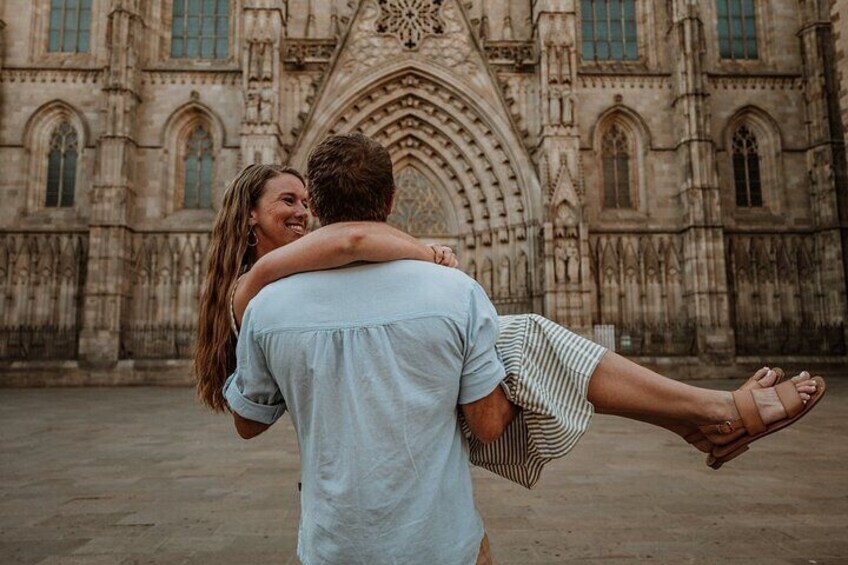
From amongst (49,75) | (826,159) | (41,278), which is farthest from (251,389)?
(826,159)

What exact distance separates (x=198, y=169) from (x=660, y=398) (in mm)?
21749

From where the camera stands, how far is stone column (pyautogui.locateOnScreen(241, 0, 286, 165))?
18234mm

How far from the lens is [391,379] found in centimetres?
138

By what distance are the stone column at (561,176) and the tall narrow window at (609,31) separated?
2599 millimetres

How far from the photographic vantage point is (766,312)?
2058 centimetres

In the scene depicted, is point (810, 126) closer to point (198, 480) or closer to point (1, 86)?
point (198, 480)

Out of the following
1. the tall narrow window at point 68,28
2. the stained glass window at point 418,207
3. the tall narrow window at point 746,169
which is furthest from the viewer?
the tall narrow window at point 746,169

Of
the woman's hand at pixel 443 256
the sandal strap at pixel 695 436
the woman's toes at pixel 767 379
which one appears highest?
the woman's hand at pixel 443 256

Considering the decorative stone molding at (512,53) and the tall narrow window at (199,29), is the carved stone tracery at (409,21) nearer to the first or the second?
the decorative stone molding at (512,53)

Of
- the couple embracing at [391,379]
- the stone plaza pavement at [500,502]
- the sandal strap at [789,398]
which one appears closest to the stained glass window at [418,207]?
the stone plaza pavement at [500,502]

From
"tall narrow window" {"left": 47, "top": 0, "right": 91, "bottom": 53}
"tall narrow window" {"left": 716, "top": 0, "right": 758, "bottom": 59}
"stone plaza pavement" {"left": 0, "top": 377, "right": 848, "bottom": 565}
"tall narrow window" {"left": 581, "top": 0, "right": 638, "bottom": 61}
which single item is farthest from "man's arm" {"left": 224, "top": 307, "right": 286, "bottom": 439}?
"tall narrow window" {"left": 716, "top": 0, "right": 758, "bottom": 59}

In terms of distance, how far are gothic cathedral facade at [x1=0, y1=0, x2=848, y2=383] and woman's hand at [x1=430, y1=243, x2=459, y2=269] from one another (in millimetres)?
16588

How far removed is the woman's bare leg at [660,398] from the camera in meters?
1.51

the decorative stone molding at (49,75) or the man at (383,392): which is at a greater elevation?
the decorative stone molding at (49,75)
